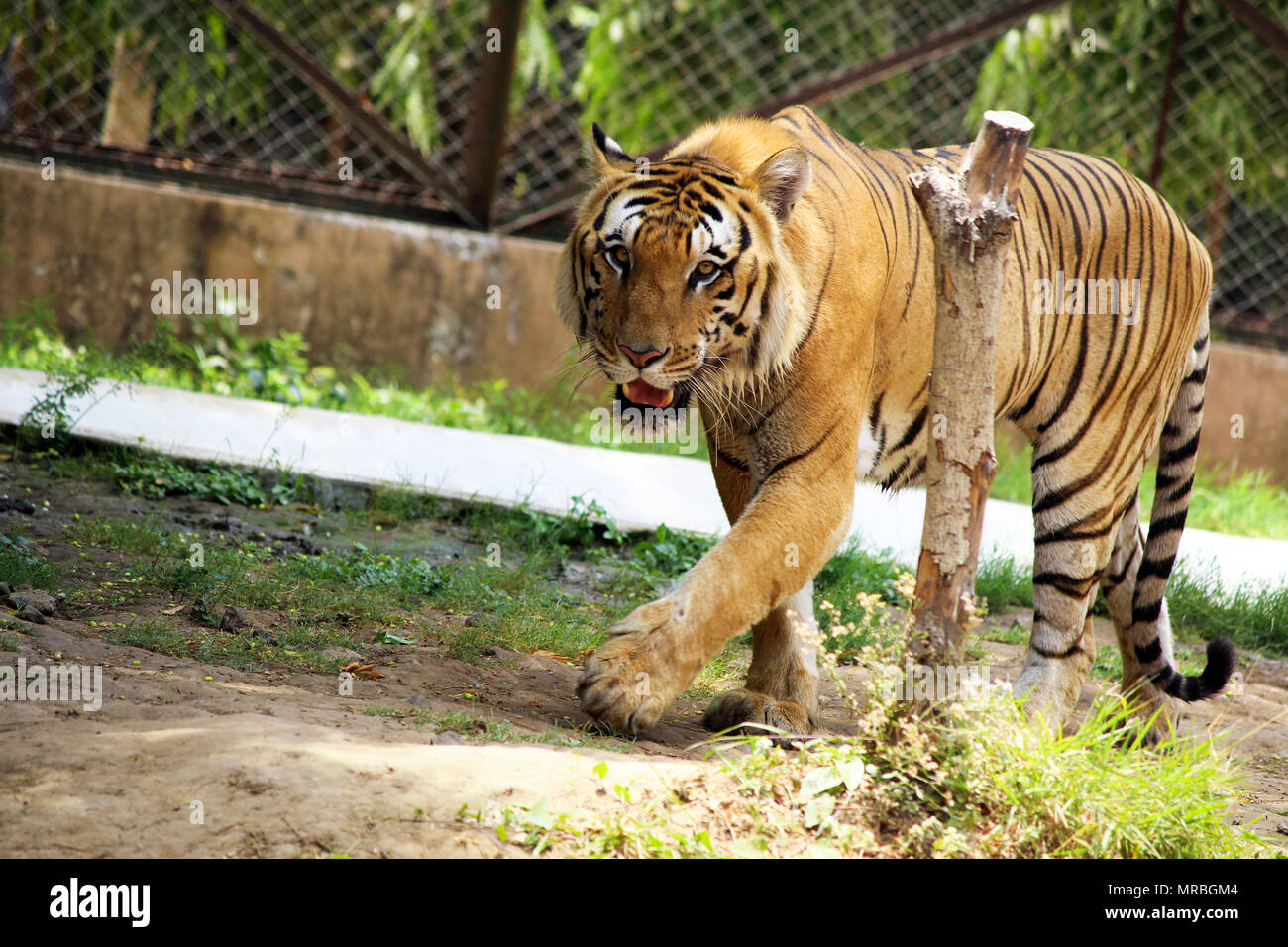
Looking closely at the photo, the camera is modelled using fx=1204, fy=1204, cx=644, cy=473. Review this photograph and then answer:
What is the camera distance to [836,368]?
3.41 m

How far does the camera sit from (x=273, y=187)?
774 centimetres

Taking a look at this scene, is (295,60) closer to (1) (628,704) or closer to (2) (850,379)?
(2) (850,379)

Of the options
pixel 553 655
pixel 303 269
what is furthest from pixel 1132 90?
pixel 553 655

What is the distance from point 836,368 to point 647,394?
1.86 ft

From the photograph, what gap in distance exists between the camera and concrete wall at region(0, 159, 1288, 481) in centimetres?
726

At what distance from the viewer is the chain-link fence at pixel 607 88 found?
7.88m

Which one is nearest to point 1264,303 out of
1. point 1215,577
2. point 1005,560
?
point 1215,577

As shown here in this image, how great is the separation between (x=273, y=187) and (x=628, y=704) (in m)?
5.80

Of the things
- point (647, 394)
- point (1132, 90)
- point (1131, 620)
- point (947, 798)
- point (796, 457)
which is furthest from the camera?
point (1132, 90)

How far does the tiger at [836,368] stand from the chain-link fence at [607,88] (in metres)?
4.31

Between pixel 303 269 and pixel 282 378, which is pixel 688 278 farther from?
pixel 303 269

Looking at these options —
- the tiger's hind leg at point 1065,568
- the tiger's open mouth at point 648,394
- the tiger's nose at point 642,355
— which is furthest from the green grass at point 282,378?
the tiger's nose at point 642,355

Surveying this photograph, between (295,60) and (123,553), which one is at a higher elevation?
(295,60)

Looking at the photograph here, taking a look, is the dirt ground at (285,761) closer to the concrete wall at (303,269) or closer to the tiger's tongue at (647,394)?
the tiger's tongue at (647,394)
